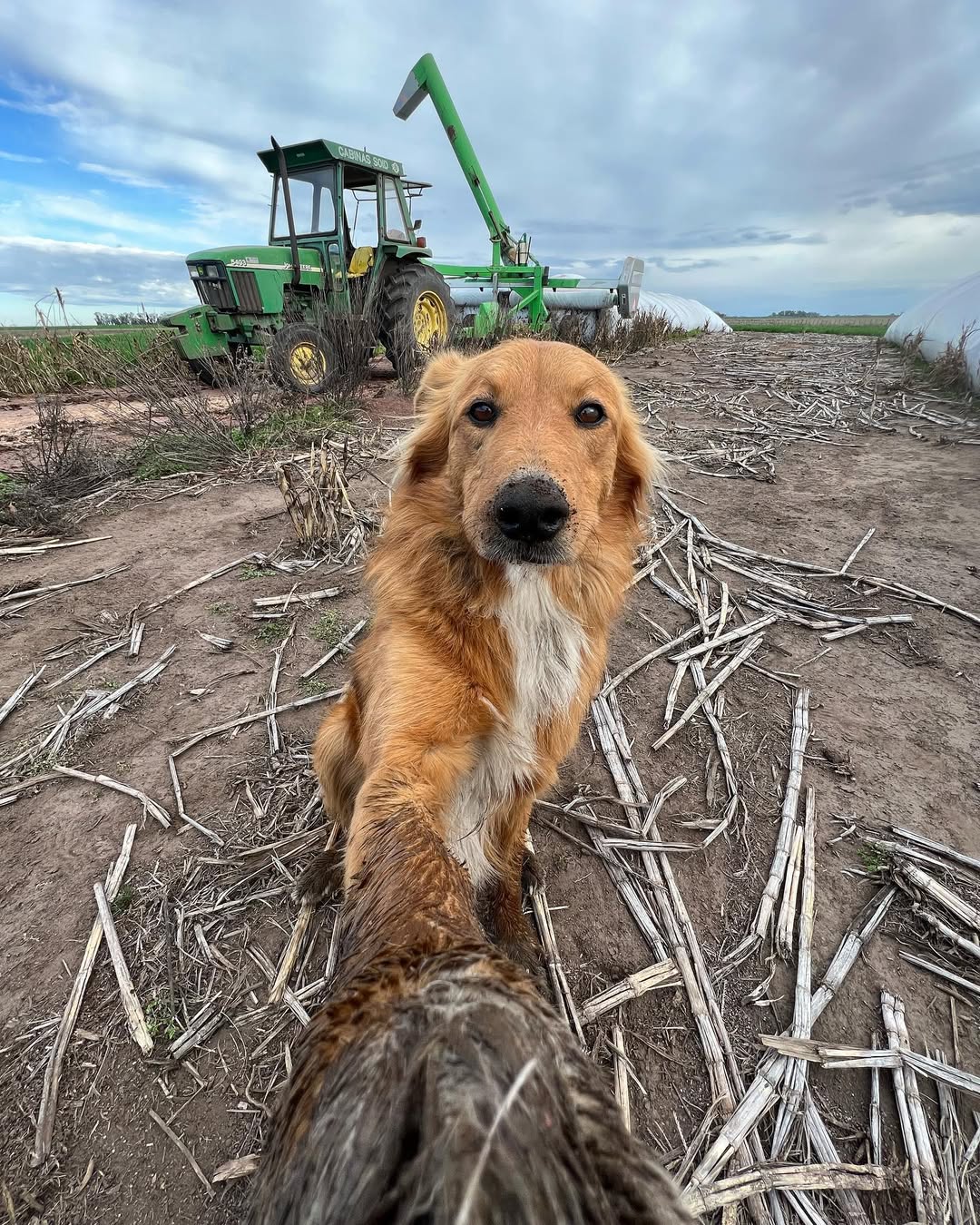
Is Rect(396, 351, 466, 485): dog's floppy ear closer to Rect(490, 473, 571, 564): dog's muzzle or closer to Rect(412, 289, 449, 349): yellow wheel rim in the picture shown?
Rect(490, 473, 571, 564): dog's muzzle

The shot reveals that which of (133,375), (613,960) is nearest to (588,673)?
A: (613,960)

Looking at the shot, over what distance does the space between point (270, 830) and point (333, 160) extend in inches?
519

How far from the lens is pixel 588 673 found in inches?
96.9

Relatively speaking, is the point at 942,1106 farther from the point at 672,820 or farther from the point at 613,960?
the point at 672,820

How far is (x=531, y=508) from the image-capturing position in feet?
6.44

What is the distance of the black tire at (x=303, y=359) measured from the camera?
30.5ft

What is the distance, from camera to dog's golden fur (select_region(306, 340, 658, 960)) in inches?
81.1

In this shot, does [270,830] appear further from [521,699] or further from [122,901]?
[521,699]

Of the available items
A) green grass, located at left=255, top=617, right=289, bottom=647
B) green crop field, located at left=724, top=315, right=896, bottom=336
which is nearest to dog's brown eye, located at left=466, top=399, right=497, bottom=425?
green grass, located at left=255, top=617, right=289, bottom=647

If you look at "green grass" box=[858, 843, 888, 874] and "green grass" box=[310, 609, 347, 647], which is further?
"green grass" box=[310, 609, 347, 647]

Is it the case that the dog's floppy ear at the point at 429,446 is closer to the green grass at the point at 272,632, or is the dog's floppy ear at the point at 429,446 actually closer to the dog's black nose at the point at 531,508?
the dog's black nose at the point at 531,508

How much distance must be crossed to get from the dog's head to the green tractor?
753 cm

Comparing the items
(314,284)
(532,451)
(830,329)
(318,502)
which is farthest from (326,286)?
(830,329)

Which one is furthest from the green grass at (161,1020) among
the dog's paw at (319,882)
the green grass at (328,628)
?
the green grass at (328,628)
